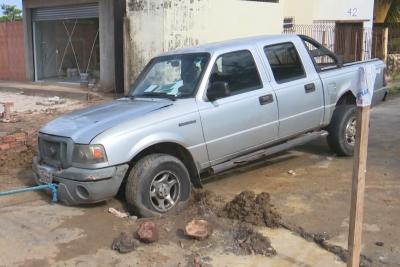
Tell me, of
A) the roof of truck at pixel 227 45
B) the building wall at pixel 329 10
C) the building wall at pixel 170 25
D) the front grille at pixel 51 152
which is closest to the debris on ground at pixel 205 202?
the front grille at pixel 51 152

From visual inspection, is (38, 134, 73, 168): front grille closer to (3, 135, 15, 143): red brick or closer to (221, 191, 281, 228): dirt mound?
(221, 191, 281, 228): dirt mound

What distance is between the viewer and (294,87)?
689 centimetres

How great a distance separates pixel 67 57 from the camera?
65.3 ft

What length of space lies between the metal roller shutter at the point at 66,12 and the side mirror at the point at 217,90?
11459 millimetres

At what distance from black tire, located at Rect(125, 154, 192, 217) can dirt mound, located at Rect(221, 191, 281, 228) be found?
0.52 metres

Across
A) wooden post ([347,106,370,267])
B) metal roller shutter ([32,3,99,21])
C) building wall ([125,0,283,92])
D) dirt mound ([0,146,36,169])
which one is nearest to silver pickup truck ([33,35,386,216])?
dirt mound ([0,146,36,169])

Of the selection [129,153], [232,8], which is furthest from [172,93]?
Answer: [232,8]

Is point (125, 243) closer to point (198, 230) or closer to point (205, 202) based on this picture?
point (198, 230)

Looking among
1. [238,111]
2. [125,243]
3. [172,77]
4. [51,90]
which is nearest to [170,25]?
[51,90]

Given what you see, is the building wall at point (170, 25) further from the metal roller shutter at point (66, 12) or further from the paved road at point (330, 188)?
the paved road at point (330, 188)

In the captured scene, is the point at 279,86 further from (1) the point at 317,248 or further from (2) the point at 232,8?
(2) the point at 232,8

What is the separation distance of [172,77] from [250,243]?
2446 mm

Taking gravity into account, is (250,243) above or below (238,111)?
below

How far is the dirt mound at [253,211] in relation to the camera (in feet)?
17.4
